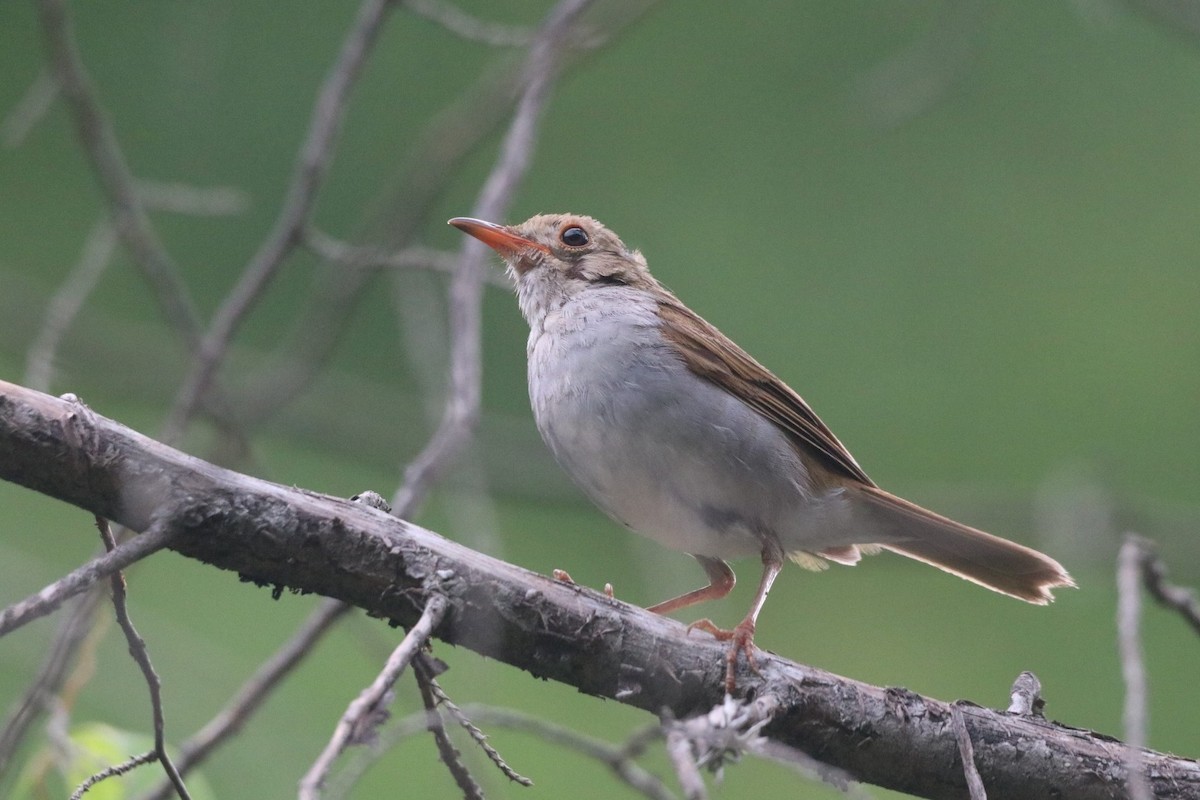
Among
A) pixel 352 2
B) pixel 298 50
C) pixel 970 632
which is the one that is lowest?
pixel 970 632

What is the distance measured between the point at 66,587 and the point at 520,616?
0.90m

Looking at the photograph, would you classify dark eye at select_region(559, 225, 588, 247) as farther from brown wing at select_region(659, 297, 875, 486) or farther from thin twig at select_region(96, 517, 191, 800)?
thin twig at select_region(96, 517, 191, 800)

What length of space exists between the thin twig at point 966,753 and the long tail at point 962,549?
1.29 metres

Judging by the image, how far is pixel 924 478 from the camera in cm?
748

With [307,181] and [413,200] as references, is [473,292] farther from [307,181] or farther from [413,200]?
[413,200]

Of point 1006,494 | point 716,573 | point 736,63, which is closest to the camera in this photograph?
point 716,573

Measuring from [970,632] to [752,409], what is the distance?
4.08m

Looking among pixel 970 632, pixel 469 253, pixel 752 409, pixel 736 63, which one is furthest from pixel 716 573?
pixel 736 63

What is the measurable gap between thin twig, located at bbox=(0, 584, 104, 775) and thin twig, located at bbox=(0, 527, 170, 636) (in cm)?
52

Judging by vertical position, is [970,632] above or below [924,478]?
below

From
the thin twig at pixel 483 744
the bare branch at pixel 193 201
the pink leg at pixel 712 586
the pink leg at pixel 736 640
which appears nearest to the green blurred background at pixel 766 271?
the bare branch at pixel 193 201

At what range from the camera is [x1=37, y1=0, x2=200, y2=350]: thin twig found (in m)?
3.74

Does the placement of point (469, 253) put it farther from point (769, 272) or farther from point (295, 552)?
point (769, 272)

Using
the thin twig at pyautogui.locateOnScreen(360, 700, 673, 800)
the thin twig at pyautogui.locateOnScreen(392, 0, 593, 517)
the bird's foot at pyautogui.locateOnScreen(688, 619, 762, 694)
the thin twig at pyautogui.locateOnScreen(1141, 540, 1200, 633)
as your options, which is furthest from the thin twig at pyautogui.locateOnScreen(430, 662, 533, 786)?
the thin twig at pyautogui.locateOnScreen(1141, 540, 1200, 633)
